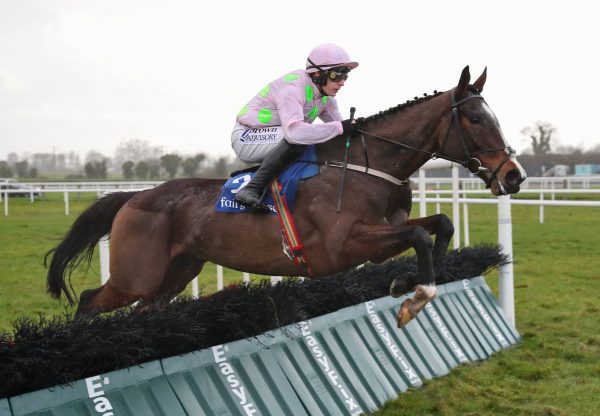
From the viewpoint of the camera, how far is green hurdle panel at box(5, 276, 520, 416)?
3.07m

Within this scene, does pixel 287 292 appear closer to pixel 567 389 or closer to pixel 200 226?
pixel 200 226

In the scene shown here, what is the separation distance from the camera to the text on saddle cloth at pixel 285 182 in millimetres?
4035

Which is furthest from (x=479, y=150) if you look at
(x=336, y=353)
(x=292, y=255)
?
(x=336, y=353)

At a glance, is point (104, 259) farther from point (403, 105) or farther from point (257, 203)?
point (403, 105)

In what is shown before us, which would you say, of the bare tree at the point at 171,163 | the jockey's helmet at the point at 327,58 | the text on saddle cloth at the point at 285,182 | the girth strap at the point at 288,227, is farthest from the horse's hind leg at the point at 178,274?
the bare tree at the point at 171,163

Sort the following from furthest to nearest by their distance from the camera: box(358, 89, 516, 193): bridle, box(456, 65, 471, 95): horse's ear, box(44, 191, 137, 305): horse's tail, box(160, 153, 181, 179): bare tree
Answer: box(160, 153, 181, 179): bare tree, box(44, 191, 137, 305): horse's tail, box(456, 65, 471, 95): horse's ear, box(358, 89, 516, 193): bridle

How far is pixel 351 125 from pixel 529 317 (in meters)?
3.77

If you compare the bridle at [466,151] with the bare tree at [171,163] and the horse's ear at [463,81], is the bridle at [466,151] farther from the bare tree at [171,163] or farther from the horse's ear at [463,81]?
the bare tree at [171,163]

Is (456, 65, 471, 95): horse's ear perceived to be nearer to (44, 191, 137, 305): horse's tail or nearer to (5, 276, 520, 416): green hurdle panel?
(5, 276, 520, 416): green hurdle panel

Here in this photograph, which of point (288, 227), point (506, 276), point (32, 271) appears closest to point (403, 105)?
point (288, 227)

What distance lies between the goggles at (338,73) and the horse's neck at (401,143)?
1.13 feet

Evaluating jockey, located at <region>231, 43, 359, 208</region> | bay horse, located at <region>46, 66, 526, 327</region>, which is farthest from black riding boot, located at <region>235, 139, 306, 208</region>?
bay horse, located at <region>46, 66, 526, 327</region>

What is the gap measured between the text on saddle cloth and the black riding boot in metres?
0.06

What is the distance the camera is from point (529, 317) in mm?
6969
